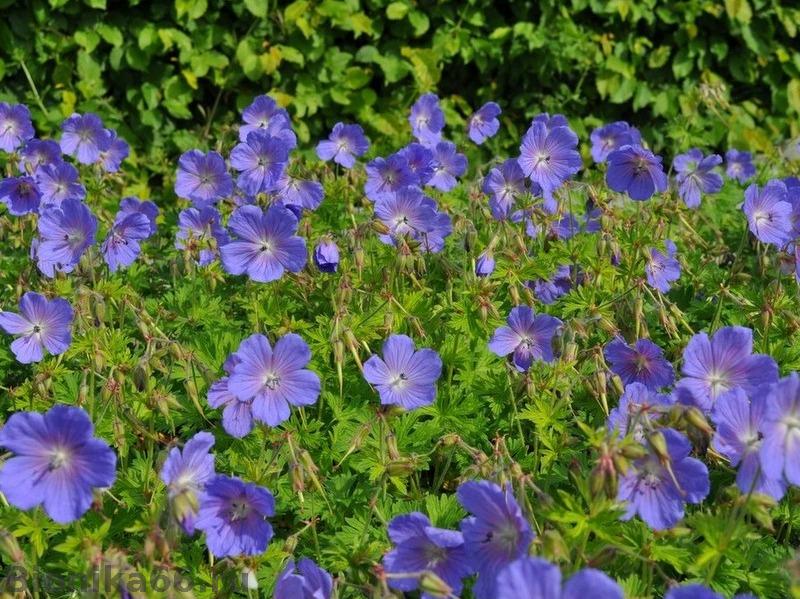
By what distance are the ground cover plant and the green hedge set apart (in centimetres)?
171

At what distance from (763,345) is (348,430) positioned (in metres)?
1.17

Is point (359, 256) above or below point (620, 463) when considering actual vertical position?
below

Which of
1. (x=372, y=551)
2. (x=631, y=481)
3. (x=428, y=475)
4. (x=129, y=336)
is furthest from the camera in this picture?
(x=129, y=336)

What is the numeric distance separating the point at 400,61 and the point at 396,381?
3522 mm

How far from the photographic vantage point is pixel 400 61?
5.52 m

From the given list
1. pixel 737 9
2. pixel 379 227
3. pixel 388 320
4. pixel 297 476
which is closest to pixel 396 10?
pixel 737 9

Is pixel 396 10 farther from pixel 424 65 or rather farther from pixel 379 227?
pixel 379 227

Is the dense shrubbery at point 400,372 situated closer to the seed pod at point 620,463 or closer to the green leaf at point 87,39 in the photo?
the seed pod at point 620,463

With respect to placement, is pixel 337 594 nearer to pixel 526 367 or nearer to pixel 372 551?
pixel 372 551

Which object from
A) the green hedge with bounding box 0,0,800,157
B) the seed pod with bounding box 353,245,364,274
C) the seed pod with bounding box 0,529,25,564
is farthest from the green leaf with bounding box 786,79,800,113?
the seed pod with bounding box 0,529,25,564

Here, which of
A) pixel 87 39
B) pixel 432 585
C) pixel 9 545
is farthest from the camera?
pixel 87 39

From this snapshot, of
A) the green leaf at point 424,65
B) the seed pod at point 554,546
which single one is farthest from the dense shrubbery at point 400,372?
the green leaf at point 424,65

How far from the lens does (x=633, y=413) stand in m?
1.82

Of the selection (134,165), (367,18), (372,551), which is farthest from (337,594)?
(367,18)
